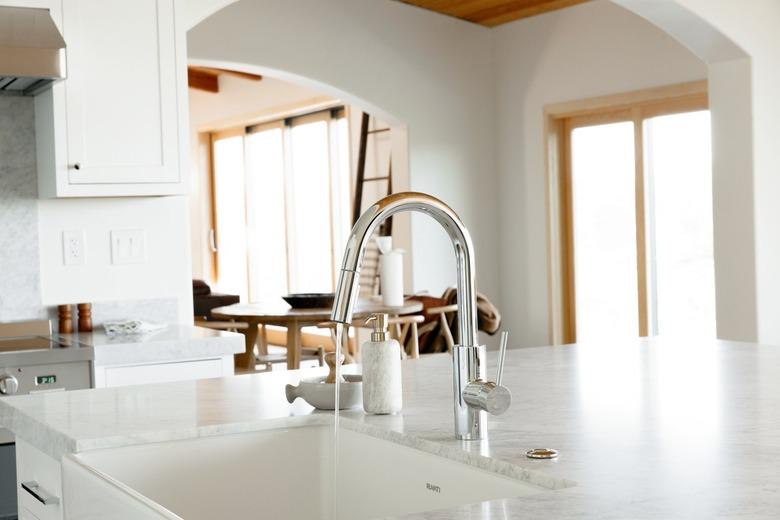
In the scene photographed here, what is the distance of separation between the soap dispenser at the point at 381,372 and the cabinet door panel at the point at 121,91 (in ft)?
7.09

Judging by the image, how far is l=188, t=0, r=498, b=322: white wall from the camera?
260 inches

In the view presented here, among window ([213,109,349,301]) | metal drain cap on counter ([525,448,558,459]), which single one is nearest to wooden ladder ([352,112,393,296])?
window ([213,109,349,301])

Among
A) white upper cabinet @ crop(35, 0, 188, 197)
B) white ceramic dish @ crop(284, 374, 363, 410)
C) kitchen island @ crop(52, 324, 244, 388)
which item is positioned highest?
white upper cabinet @ crop(35, 0, 188, 197)

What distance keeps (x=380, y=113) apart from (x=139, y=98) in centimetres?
364

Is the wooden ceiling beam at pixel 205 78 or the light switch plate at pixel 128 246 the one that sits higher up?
the wooden ceiling beam at pixel 205 78

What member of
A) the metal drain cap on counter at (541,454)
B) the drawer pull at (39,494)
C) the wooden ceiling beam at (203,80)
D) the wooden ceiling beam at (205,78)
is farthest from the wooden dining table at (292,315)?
the wooden ceiling beam at (203,80)

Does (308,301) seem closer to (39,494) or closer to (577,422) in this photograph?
(39,494)

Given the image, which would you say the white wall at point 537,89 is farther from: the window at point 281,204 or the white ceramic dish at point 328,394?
the white ceramic dish at point 328,394

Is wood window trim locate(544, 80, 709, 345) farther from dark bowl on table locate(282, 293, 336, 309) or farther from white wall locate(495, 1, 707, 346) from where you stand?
dark bowl on table locate(282, 293, 336, 309)

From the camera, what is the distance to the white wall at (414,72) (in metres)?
6.60

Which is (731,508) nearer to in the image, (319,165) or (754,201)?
(754,201)

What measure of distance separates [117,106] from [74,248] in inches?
23.9

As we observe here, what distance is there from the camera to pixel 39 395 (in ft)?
7.13

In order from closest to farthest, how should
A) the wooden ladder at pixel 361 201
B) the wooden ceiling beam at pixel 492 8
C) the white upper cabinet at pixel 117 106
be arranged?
1. the white upper cabinet at pixel 117 106
2. the wooden ceiling beam at pixel 492 8
3. the wooden ladder at pixel 361 201
